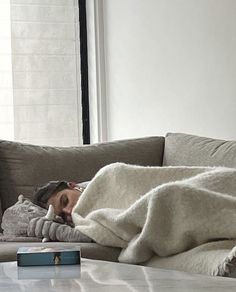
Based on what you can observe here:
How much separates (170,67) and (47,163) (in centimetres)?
108

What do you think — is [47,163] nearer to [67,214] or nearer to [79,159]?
[79,159]

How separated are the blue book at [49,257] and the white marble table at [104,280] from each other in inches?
1.0

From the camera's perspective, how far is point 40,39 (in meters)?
4.19

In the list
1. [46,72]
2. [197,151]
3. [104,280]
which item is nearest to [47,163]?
[197,151]

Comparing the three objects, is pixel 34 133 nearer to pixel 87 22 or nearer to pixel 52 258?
pixel 87 22

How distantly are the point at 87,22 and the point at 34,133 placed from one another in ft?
2.35

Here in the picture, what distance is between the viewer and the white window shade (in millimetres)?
→ 4125

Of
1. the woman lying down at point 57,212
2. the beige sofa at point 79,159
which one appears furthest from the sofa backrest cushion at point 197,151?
the woman lying down at point 57,212

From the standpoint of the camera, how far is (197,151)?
3.04 m

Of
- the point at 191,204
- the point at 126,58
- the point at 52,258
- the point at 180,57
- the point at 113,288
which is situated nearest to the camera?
the point at 113,288

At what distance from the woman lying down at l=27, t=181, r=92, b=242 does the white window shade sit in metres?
1.39

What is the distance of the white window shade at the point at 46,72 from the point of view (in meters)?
4.12

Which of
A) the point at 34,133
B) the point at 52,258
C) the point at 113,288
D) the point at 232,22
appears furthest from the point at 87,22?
the point at 113,288

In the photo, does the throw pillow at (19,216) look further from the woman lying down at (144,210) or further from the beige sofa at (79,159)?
the beige sofa at (79,159)
